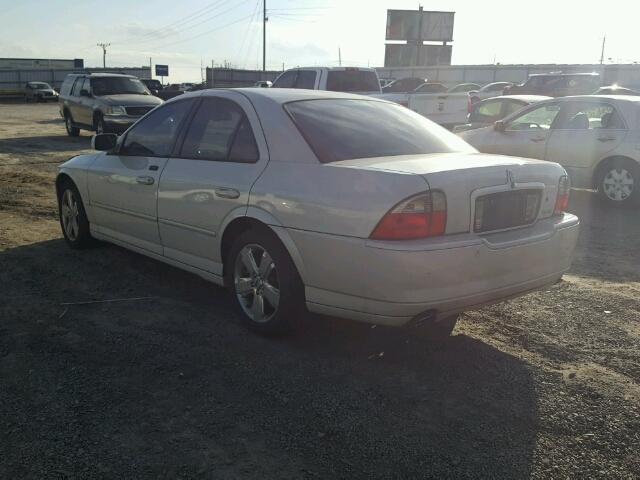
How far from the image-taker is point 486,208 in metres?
3.76

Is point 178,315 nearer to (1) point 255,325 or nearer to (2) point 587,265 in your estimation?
(1) point 255,325

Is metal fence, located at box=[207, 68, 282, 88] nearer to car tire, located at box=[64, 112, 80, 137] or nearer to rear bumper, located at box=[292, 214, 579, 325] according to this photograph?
car tire, located at box=[64, 112, 80, 137]

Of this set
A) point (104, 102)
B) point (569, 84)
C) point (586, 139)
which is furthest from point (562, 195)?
Answer: point (569, 84)

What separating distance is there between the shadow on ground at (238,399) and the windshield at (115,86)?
14.9 m

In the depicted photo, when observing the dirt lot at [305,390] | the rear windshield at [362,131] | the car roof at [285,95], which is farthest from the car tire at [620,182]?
the car roof at [285,95]

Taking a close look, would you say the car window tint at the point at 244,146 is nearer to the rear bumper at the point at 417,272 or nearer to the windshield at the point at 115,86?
the rear bumper at the point at 417,272

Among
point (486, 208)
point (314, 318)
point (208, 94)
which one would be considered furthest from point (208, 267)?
Result: point (486, 208)

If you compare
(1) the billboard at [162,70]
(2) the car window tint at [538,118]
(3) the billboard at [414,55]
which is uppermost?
(3) the billboard at [414,55]

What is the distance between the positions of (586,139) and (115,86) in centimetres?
1396

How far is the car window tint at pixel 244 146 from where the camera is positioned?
436 centimetres

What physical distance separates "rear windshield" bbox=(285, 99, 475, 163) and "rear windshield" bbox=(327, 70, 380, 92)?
1017 centimetres

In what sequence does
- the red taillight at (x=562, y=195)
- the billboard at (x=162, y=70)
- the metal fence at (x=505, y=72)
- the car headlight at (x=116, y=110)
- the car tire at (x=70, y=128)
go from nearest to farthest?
the red taillight at (x=562, y=195)
the car headlight at (x=116, y=110)
the car tire at (x=70, y=128)
the metal fence at (x=505, y=72)
the billboard at (x=162, y=70)

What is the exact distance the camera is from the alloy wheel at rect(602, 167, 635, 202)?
9.04 m

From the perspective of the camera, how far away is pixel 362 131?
4.40m
